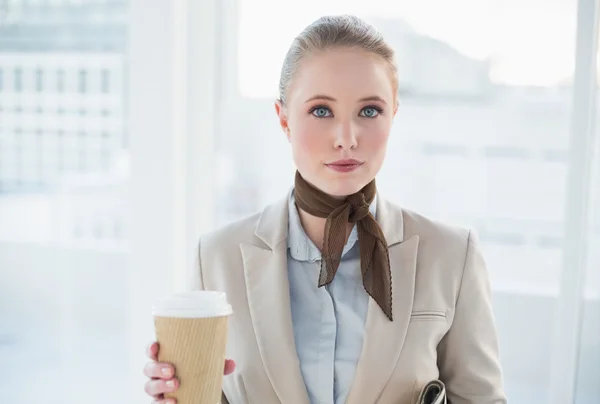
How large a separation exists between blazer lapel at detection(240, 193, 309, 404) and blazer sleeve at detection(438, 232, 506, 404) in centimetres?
35

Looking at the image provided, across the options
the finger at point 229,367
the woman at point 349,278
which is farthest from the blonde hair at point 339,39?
the finger at point 229,367

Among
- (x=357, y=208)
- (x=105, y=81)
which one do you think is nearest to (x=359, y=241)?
(x=357, y=208)

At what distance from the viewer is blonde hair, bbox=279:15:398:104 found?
1550mm

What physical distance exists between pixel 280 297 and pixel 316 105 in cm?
43

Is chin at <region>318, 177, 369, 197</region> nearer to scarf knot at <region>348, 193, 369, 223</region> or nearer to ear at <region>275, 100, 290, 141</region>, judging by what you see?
scarf knot at <region>348, 193, 369, 223</region>

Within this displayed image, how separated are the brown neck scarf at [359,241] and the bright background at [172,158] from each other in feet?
2.57

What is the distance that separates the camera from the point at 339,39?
5.08 ft

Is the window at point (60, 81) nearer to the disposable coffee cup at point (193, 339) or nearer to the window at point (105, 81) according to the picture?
the window at point (105, 81)

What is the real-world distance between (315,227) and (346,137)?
27cm

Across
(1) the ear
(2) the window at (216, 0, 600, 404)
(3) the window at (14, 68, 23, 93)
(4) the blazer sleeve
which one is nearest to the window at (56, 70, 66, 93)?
(3) the window at (14, 68, 23, 93)

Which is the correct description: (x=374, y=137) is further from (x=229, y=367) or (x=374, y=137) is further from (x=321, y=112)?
(x=229, y=367)

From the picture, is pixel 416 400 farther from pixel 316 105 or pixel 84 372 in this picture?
pixel 84 372

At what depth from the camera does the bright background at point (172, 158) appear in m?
2.22

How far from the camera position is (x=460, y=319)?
63.7 inches
